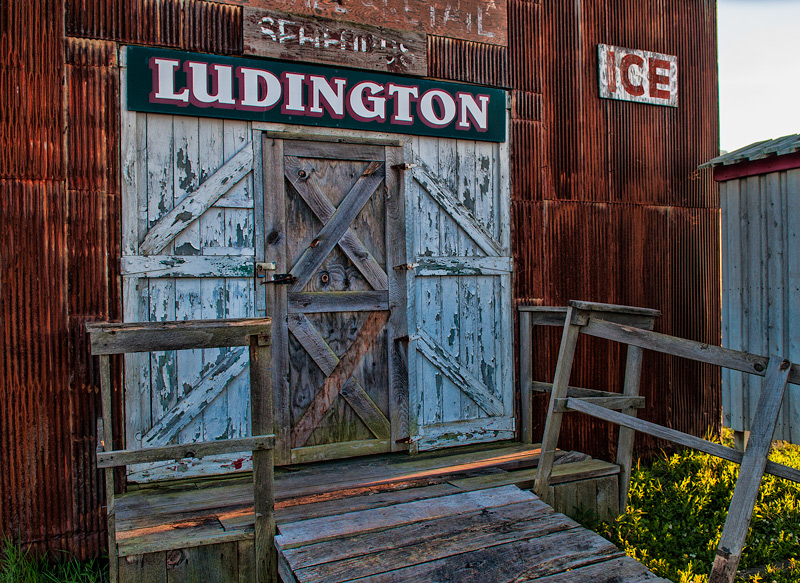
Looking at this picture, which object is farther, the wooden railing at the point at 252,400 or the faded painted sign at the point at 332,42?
the faded painted sign at the point at 332,42

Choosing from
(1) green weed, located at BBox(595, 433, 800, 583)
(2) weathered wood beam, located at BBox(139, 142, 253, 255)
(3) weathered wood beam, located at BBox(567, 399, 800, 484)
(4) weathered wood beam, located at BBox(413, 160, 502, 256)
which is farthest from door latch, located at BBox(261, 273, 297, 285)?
(1) green weed, located at BBox(595, 433, 800, 583)

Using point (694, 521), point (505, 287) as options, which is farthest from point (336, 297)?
point (694, 521)

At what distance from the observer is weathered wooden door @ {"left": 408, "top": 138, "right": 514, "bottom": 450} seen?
18.2ft

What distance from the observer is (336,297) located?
5.29m

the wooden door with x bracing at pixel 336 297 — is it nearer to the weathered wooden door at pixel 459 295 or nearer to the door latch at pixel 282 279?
the door latch at pixel 282 279

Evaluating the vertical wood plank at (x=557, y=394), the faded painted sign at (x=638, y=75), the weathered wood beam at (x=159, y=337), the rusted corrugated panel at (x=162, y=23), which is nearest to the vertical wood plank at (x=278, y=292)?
the rusted corrugated panel at (x=162, y=23)

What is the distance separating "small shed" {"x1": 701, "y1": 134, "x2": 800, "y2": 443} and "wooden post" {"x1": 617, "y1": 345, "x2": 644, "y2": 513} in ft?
5.84

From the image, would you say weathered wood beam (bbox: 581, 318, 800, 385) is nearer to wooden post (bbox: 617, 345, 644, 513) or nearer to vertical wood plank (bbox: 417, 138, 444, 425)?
wooden post (bbox: 617, 345, 644, 513)

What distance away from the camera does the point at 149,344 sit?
11.5 ft

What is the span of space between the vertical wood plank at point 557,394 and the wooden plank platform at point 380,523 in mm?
179

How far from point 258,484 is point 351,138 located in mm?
2915

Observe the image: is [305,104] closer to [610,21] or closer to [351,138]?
[351,138]

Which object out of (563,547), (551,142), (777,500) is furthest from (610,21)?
(563,547)

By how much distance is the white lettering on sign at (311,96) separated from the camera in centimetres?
480
